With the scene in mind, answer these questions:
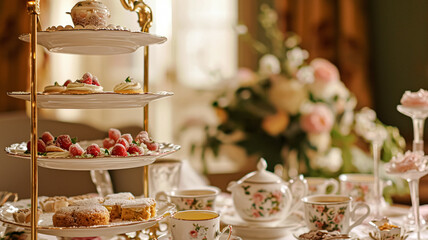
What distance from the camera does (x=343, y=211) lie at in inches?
52.8

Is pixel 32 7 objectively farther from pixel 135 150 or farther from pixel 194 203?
pixel 194 203

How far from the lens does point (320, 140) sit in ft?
7.64

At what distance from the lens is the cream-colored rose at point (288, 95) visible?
235 centimetres

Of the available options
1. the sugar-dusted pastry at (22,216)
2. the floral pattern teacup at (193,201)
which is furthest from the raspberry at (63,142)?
the floral pattern teacup at (193,201)

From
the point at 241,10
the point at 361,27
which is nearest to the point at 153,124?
the point at 241,10

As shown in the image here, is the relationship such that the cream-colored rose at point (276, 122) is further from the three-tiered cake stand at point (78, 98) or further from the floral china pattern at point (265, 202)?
the three-tiered cake stand at point (78, 98)

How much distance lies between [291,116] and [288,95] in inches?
3.7

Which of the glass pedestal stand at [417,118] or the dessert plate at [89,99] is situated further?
the glass pedestal stand at [417,118]

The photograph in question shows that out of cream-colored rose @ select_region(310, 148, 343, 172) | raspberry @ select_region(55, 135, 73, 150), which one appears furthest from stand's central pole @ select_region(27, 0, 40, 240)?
cream-colored rose @ select_region(310, 148, 343, 172)

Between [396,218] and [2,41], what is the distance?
111 inches

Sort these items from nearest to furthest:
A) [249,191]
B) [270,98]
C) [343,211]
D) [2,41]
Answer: [343,211] < [249,191] < [270,98] < [2,41]

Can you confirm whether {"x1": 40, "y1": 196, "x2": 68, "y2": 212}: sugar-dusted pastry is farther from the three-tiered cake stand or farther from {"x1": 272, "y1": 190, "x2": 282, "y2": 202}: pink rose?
{"x1": 272, "y1": 190, "x2": 282, "y2": 202}: pink rose

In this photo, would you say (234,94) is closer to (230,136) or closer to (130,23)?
(230,136)

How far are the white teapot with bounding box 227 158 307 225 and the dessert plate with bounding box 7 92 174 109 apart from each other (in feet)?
1.33
